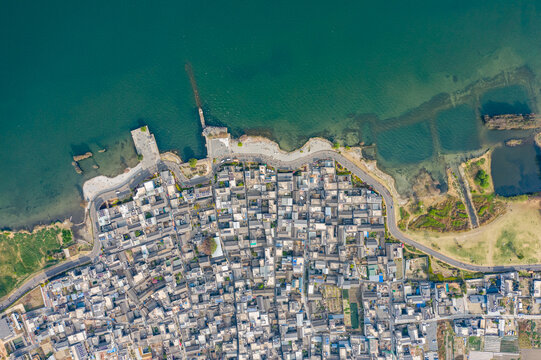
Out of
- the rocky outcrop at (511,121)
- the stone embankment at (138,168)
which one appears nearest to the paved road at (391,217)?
the rocky outcrop at (511,121)

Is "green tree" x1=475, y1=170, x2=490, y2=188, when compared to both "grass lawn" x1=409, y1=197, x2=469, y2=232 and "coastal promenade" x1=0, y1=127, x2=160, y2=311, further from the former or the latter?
"coastal promenade" x1=0, y1=127, x2=160, y2=311

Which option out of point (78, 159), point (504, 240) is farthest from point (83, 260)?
point (504, 240)

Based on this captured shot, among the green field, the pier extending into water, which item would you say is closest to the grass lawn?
the pier extending into water

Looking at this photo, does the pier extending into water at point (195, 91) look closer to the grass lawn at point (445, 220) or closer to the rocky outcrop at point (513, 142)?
the grass lawn at point (445, 220)

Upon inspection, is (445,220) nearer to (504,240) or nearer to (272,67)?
(504,240)

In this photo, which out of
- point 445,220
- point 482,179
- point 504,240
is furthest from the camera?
point 445,220
